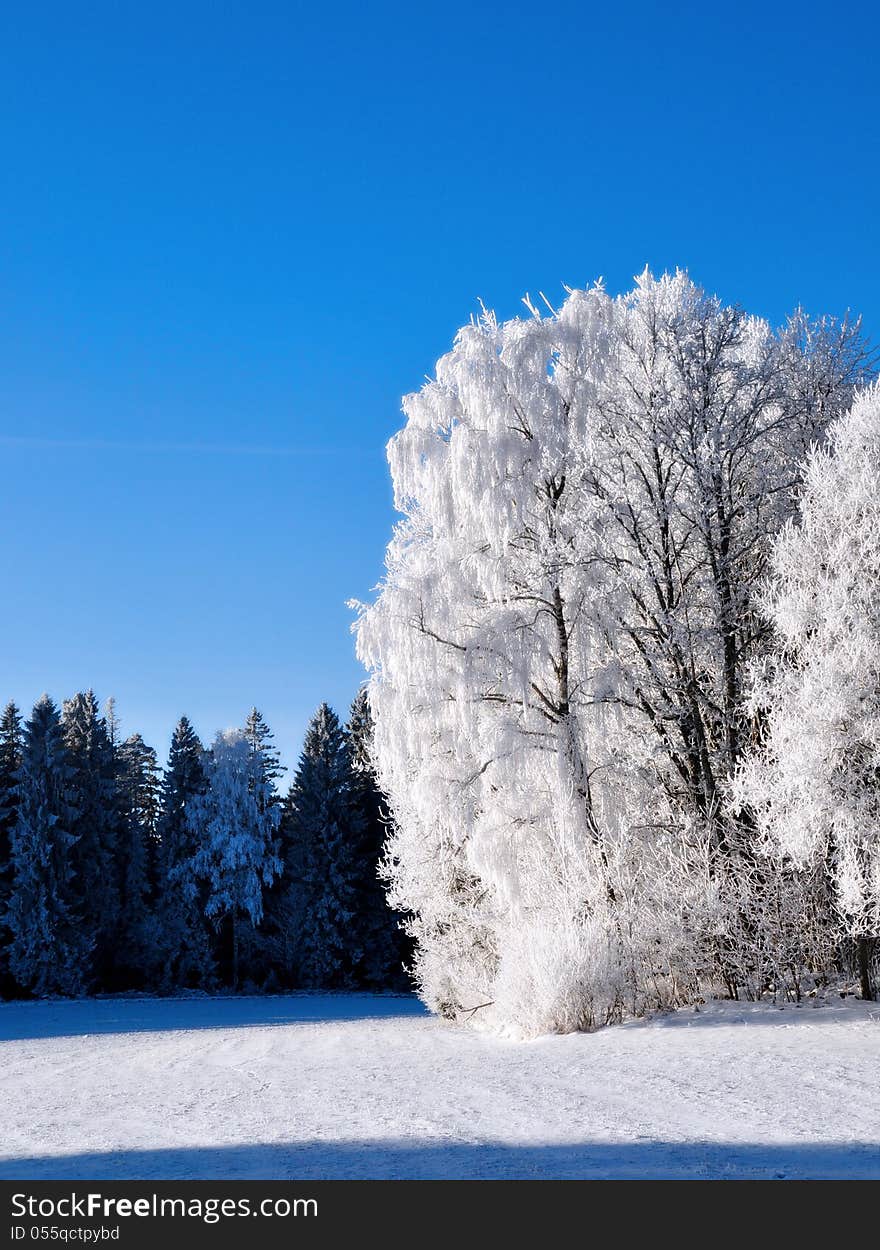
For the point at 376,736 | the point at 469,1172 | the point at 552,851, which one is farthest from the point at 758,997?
the point at 469,1172

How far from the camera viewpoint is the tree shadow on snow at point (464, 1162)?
564 centimetres

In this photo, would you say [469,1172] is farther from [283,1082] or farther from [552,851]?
[552,851]

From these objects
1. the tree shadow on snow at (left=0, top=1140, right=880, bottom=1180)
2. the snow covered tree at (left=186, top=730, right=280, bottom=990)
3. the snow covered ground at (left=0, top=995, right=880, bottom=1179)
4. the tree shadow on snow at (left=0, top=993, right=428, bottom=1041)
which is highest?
the snow covered tree at (left=186, top=730, right=280, bottom=990)

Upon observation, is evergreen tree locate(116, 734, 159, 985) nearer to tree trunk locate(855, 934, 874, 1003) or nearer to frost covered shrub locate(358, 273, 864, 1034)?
frost covered shrub locate(358, 273, 864, 1034)

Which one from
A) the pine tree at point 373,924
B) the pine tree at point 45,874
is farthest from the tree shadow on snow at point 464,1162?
the pine tree at point 373,924

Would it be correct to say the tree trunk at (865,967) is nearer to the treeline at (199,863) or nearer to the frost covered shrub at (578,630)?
the frost covered shrub at (578,630)

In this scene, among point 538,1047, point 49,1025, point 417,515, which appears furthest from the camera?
point 49,1025

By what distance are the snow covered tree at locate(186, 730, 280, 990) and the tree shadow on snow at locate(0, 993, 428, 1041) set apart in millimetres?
5319

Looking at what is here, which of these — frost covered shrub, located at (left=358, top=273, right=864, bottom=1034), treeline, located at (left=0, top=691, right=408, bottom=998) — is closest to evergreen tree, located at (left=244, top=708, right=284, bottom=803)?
treeline, located at (left=0, top=691, right=408, bottom=998)

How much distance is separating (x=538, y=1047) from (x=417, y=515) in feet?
31.6

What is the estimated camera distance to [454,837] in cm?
1738

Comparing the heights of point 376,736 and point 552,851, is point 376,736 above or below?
above

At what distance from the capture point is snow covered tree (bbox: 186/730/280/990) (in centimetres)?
4628
